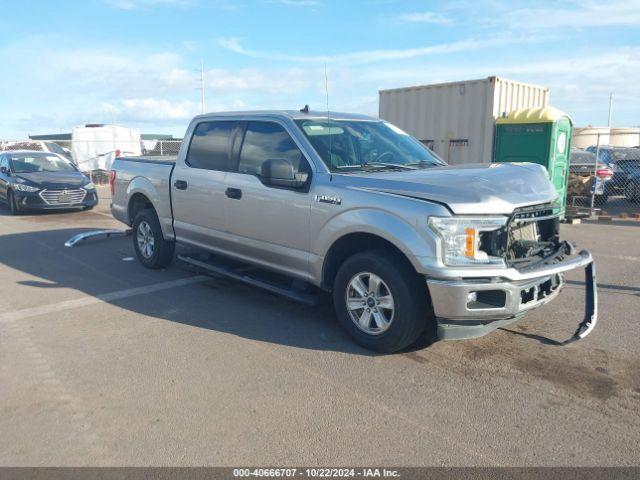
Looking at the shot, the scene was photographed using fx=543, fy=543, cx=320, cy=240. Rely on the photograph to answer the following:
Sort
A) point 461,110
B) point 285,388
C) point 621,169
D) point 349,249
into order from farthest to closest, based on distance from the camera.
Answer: point 621,169, point 461,110, point 349,249, point 285,388

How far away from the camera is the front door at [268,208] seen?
16.1 ft

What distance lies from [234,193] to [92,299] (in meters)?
2.02

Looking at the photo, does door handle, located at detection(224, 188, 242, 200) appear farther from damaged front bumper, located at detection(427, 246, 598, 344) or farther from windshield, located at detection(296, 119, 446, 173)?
damaged front bumper, located at detection(427, 246, 598, 344)

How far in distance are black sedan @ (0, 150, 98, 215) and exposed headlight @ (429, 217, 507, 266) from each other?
11.0m

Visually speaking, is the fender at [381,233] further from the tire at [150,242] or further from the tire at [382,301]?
the tire at [150,242]

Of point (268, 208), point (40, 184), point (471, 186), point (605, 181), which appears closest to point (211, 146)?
point (268, 208)

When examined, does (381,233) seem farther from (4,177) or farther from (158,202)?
(4,177)

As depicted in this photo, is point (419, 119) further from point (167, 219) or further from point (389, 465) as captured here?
point (389, 465)

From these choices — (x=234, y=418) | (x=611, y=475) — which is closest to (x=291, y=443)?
(x=234, y=418)

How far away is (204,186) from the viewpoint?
5.97 m

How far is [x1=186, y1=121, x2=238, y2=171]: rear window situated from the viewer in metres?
5.84

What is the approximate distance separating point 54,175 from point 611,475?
43.3 feet

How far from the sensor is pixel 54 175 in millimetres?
13039

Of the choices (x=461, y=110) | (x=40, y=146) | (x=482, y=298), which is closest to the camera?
(x=482, y=298)
